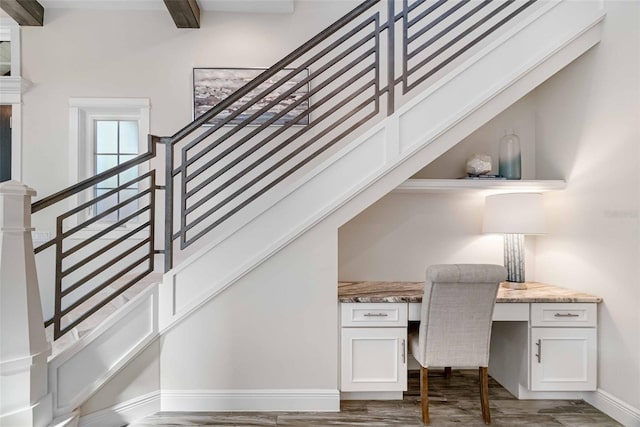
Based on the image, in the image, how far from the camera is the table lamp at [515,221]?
110 inches

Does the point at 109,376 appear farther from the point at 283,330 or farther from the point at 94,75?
the point at 94,75

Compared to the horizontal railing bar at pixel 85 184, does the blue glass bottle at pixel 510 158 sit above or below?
above

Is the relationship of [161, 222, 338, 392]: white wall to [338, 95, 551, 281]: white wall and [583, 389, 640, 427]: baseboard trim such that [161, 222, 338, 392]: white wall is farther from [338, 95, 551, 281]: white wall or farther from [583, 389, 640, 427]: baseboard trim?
[583, 389, 640, 427]: baseboard trim

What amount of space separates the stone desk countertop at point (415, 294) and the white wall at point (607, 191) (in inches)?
5.3

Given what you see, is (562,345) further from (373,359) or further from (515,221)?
(373,359)

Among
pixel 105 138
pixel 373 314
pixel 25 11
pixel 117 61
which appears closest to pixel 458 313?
pixel 373 314

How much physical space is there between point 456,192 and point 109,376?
8.72ft

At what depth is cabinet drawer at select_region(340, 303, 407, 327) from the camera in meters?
2.49

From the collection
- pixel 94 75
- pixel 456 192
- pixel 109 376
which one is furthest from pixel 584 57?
pixel 94 75

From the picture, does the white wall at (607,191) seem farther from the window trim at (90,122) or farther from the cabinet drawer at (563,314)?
the window trim at (90,122)

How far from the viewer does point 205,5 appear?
134 inches

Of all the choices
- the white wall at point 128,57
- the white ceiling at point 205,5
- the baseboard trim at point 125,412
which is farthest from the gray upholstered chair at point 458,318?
the white ceiling at point 205,5

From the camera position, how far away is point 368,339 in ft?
8.18

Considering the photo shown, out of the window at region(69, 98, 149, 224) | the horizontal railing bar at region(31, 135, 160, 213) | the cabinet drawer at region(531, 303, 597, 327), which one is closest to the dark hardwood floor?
the cabinet drawer at region(531, 303, 597, 327)
